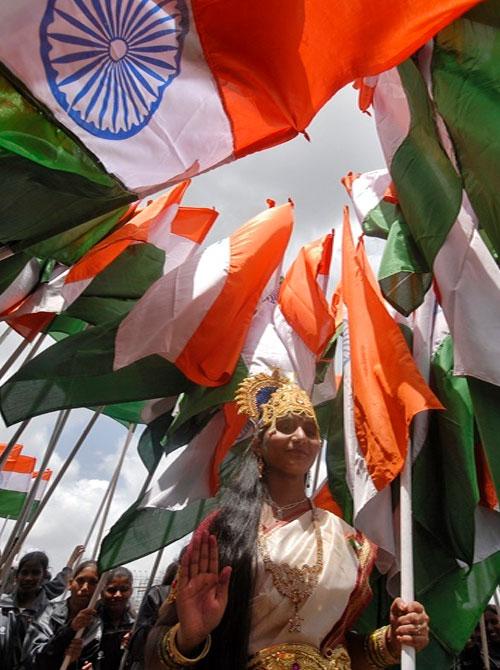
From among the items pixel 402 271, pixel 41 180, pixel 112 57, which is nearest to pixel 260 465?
pixel 402 271

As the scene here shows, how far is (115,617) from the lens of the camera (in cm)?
416

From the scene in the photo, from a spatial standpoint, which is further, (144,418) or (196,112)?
(144,418)

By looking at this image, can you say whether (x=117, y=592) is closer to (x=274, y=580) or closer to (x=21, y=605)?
(x=21, y=605)

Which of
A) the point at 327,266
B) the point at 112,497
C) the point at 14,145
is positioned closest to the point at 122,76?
the point at 14,145

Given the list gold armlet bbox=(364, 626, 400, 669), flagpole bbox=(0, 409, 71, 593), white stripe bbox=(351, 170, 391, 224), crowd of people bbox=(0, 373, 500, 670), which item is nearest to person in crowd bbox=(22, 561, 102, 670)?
flagpole bbox=(0, 409, 71, 593)

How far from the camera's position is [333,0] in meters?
2.66

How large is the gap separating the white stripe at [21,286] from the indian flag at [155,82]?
1.34 metres

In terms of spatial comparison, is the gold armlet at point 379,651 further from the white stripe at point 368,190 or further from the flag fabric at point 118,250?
the flag fabric at point 118,250

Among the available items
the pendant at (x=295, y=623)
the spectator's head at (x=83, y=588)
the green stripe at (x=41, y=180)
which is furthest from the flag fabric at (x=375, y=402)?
the spectator's head at (x=83, y=588)

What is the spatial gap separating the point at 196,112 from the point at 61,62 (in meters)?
0.56

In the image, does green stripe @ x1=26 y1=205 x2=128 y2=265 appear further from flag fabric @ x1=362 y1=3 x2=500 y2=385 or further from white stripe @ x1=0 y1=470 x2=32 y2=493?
white stripe @ x1=0 y1=470 x2=32 y2=493

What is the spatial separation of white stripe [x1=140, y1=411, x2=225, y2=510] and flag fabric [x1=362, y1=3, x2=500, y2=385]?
1683mm

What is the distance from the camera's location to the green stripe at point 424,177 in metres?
2.85

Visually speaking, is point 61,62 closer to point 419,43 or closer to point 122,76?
point 122,76
